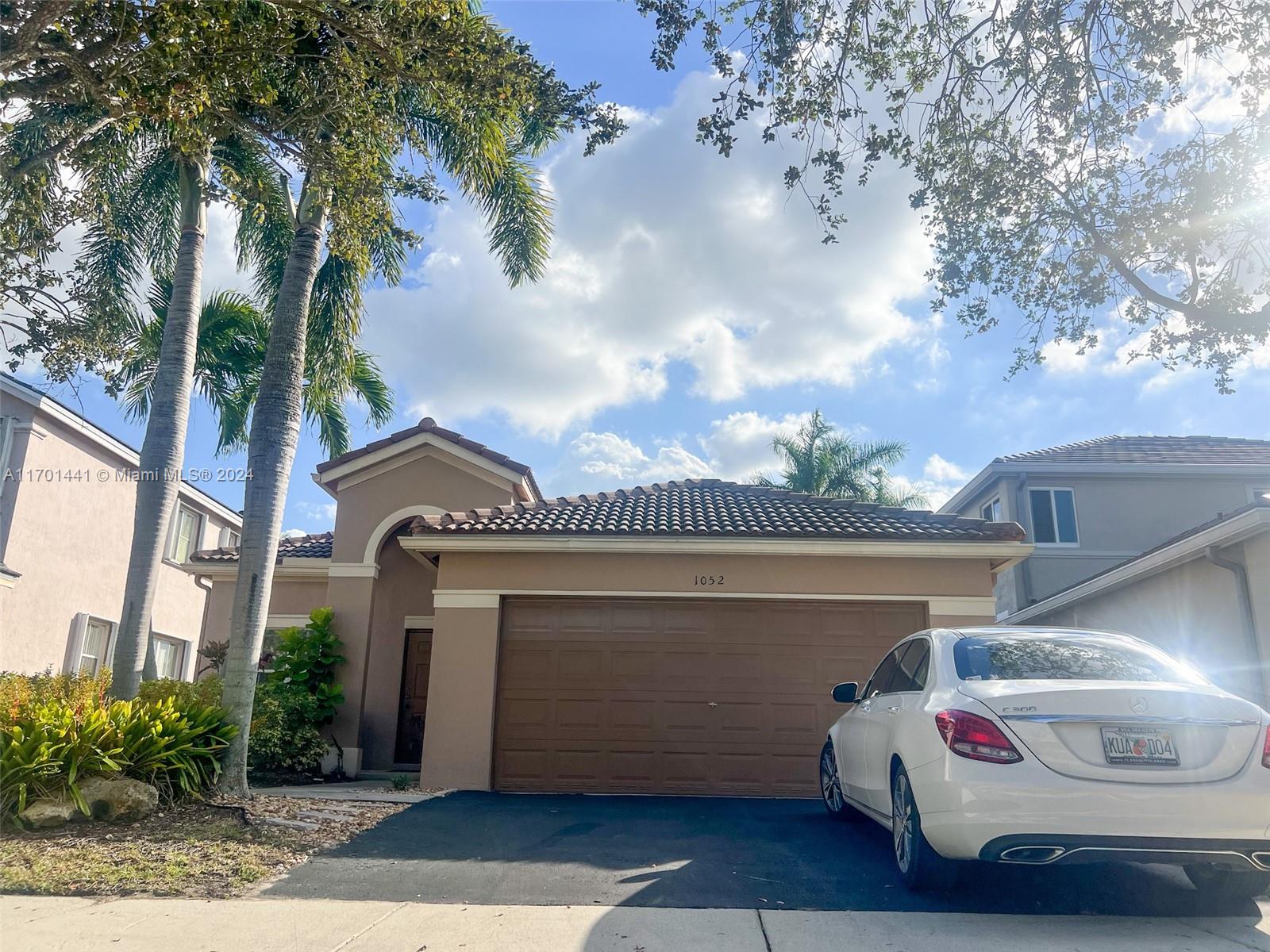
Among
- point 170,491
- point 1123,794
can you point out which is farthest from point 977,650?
point 170,491

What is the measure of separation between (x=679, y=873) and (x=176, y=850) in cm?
356

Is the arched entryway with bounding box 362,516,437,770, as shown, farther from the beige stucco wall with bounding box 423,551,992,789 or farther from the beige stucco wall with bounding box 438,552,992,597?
the beige stucco wall with bounding box 438,552,992,597

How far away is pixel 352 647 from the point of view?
1476 centimetres

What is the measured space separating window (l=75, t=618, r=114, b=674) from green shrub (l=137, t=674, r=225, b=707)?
9403 mm

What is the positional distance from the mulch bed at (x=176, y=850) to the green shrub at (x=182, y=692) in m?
1.83

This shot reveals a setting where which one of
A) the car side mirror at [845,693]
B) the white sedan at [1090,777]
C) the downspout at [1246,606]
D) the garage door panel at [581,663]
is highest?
the downspout at [1246,606]

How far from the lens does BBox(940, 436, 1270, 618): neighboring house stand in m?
19.9

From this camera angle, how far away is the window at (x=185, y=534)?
827 inches

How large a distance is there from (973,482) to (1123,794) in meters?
18.3

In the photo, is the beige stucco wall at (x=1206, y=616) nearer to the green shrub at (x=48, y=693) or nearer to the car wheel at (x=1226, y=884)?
the car wheel at (x=1226, y=884)

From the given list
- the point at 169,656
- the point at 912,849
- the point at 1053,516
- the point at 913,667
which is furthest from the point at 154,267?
the point at 1053,516

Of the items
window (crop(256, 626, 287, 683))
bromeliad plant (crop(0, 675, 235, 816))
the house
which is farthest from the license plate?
window (crop(256, 626, 287, 683))

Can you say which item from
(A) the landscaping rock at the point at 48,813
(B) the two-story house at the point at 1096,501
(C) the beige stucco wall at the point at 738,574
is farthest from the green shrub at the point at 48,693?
(B) the two-story house at the point at 1096,501

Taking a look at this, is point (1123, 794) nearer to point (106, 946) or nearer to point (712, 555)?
point (106, 946)
